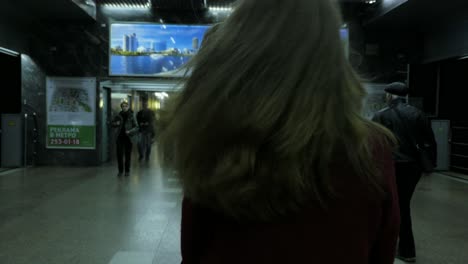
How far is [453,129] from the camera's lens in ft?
35.6

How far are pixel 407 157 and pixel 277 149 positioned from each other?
3.47 metres

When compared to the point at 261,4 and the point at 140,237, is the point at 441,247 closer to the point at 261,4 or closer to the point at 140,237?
the point at 140,237

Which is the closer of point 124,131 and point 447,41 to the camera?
point 124,131

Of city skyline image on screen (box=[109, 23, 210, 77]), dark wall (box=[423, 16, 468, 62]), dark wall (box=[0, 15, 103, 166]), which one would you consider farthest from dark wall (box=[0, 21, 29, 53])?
dark wall (box=[423, 16, 468, 62])

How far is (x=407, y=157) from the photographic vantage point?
3826 mm

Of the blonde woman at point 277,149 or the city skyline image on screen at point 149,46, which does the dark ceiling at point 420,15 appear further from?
the blonde woman at point 277,149

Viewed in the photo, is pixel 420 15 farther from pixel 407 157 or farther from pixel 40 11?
pixel 40 11

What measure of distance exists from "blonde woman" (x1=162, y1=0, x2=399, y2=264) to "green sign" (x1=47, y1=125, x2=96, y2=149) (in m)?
→ 11.0

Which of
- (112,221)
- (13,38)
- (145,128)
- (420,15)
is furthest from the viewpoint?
(145,128)

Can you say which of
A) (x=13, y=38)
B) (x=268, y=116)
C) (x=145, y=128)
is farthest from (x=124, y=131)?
(x=268, y=116)

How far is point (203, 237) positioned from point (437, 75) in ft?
39.2

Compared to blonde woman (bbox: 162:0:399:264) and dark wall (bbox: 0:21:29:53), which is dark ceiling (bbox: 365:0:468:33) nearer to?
blonde woman (bbox: 162:0:399:264)

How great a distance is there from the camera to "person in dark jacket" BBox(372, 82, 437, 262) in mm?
3838

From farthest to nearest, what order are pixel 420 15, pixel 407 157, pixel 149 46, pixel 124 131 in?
pixel 149 46 → pixel 420 15 → pixel 124 131 → pixel 407 157
